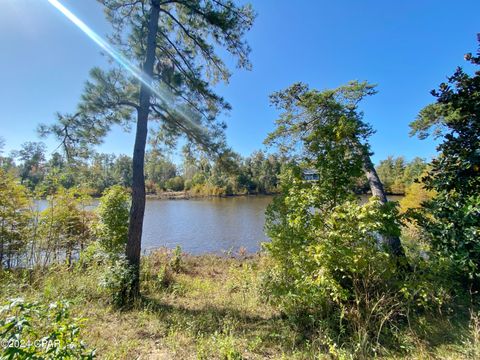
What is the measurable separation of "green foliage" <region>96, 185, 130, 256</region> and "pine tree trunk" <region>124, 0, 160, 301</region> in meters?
1.13

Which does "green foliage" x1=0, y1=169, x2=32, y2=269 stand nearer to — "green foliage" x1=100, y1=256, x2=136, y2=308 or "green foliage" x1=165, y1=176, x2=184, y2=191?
"green foliage" x1=100, y1=256, x2=136, y2=308

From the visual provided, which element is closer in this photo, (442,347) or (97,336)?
(442,347)

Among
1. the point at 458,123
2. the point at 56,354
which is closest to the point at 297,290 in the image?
the point at 56,354

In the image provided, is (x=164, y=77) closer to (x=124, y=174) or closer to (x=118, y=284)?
(x=118, y=284)

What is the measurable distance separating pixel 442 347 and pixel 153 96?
18.8 ft

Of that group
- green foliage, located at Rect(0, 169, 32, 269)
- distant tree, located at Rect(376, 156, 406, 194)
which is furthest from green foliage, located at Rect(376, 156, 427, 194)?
green foliage, located at Rect(0, 169, 32, 269)

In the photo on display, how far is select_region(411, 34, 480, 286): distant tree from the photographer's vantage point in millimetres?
2380

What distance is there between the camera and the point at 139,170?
13.1 ft

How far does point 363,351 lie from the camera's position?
7.40ft

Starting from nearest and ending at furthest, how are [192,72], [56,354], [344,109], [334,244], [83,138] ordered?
[56,354]
[334,244]
[83,138]
[192,72]
[344,109]

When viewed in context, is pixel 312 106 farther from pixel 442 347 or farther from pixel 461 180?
pixel 442 347

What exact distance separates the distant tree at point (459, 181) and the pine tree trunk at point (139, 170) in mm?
4535

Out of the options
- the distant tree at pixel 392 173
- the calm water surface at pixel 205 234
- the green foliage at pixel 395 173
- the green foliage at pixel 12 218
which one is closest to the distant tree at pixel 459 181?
the calm water surface at pixel 205 234

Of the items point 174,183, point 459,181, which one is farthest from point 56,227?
point 174,183
